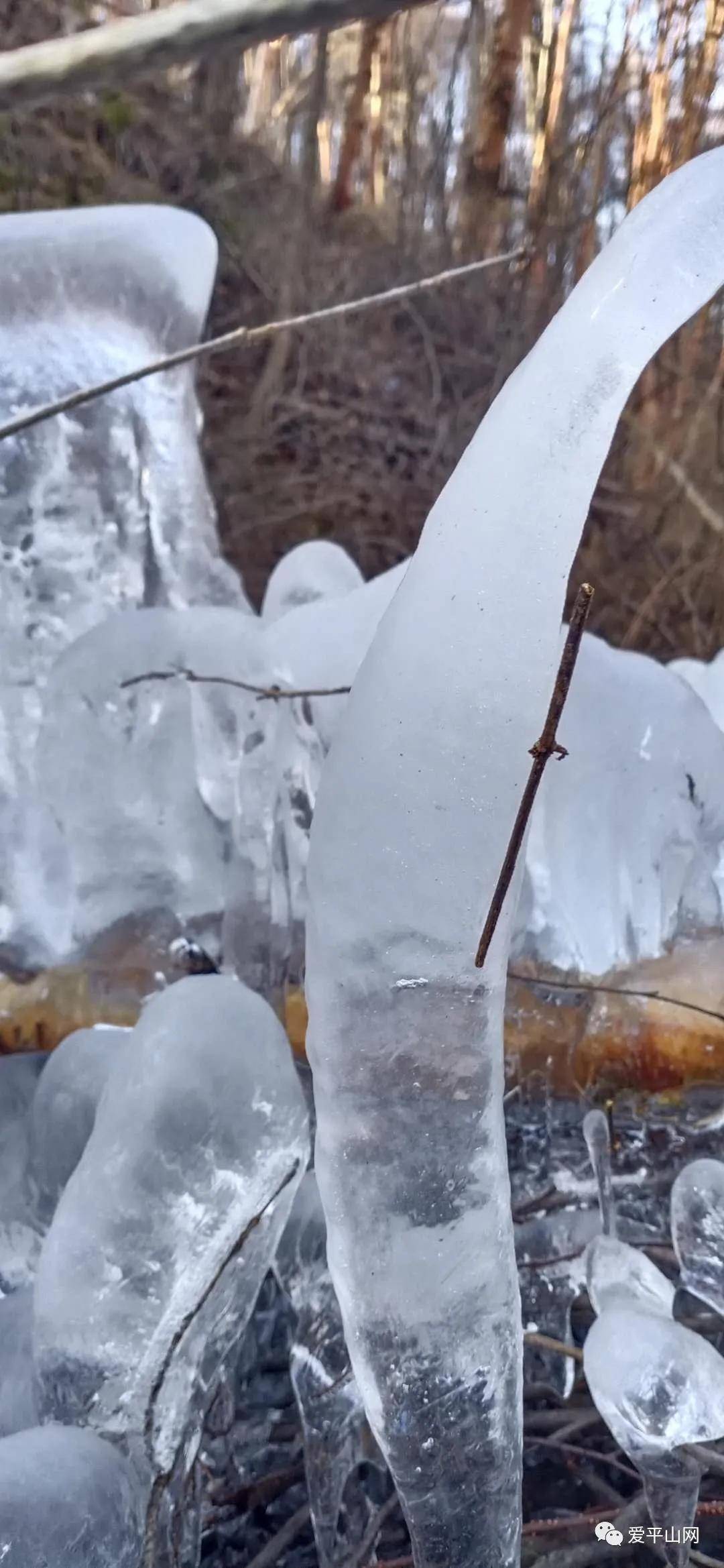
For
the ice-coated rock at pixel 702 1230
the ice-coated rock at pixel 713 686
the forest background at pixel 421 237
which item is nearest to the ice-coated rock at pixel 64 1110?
the ice-coated rock at pixel 702 1230

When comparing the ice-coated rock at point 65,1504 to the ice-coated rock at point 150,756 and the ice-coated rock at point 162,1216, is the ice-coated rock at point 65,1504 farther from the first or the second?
the ice-coated rock at point 150,756

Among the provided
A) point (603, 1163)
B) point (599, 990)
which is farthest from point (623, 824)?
point (603, 1163)

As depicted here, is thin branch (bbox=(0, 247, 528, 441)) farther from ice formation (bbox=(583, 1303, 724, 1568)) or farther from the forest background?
the forest background

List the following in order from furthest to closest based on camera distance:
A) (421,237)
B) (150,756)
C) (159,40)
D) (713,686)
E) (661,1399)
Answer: (421,237) < (713,686) < (150,756) < (661,1399) < (159,40)

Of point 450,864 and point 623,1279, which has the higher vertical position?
point 450,864

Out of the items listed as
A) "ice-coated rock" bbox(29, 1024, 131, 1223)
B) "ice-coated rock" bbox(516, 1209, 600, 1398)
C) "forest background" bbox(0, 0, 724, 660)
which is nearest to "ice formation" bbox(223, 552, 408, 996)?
"ice-coated rock" bbox(29, 1024, 131, 1223)

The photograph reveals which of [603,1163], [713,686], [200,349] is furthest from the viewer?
[713,686]

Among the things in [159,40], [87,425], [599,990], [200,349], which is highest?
[159,40]

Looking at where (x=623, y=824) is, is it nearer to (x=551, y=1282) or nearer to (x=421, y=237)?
(x=551, y=1282)
